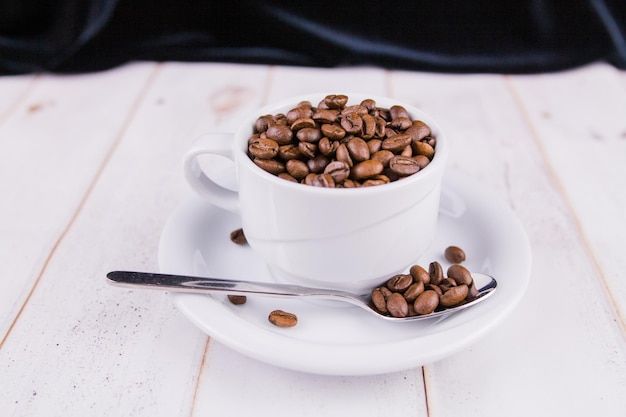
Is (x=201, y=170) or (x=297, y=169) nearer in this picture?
(x=297, y=169)

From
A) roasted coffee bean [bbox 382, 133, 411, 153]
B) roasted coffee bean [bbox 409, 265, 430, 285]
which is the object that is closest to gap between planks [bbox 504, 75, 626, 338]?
roasted coffee bean [bbox 409, 265, 430, 285]

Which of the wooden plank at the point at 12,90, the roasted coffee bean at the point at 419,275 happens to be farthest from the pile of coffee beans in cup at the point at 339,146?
the wooden plank at the point at 12,90

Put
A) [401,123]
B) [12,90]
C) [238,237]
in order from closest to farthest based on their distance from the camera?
1. [401,123]
2. [238,237]
3. [12,90]

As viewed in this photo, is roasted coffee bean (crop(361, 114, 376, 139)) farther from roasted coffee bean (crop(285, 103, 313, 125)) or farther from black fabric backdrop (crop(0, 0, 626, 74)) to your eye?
black fabric backdrop (crop(0, 0, 626, 74))

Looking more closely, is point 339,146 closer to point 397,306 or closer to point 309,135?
point 309,135

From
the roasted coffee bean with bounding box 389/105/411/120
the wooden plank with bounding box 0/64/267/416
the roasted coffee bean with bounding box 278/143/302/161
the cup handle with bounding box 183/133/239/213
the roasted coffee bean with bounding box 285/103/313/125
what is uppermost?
the roasted coffee bean with bounding box 285/103/313/125

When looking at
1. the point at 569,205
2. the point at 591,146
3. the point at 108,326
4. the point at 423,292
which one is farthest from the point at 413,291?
→ the point at 591,146

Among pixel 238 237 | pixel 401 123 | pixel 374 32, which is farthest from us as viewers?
pixel 374 32
